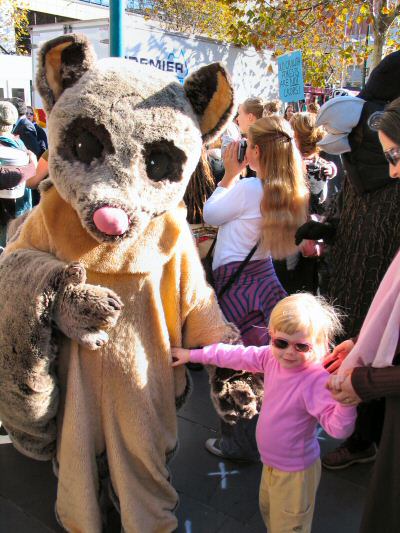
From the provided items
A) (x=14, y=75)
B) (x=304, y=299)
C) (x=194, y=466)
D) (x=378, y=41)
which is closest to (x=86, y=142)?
(x=304, y=299)

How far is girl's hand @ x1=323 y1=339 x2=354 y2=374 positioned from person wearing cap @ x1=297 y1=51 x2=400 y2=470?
70 centimetres

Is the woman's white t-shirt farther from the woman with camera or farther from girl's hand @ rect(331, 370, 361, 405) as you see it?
girl's hand @ rect(331, 370, 361, 405)

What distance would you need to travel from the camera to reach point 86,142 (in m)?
1.70

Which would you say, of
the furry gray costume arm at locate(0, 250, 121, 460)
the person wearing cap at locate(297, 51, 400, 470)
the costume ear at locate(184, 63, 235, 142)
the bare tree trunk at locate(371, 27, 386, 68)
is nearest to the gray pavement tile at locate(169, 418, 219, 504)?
the person wearing cap at locate(297, 51, 400, 470)

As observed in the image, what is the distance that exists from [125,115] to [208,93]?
37 centimetres

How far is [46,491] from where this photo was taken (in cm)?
257

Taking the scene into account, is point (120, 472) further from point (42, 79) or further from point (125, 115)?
point (42, 79)

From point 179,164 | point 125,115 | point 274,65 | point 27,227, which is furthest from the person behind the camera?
point 274,65

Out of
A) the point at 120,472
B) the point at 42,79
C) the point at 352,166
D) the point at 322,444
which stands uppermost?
the point at 42,79

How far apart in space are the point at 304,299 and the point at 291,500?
76cm

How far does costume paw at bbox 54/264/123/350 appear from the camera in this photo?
1681 mm

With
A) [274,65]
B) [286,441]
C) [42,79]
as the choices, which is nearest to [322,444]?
[286,441]

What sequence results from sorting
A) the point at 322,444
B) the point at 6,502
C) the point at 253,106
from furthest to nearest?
the point at 253,106, the point at 322,444, the point at 6,502

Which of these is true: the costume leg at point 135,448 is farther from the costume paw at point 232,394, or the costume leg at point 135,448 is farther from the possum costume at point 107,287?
the costume paw at point 232,394
